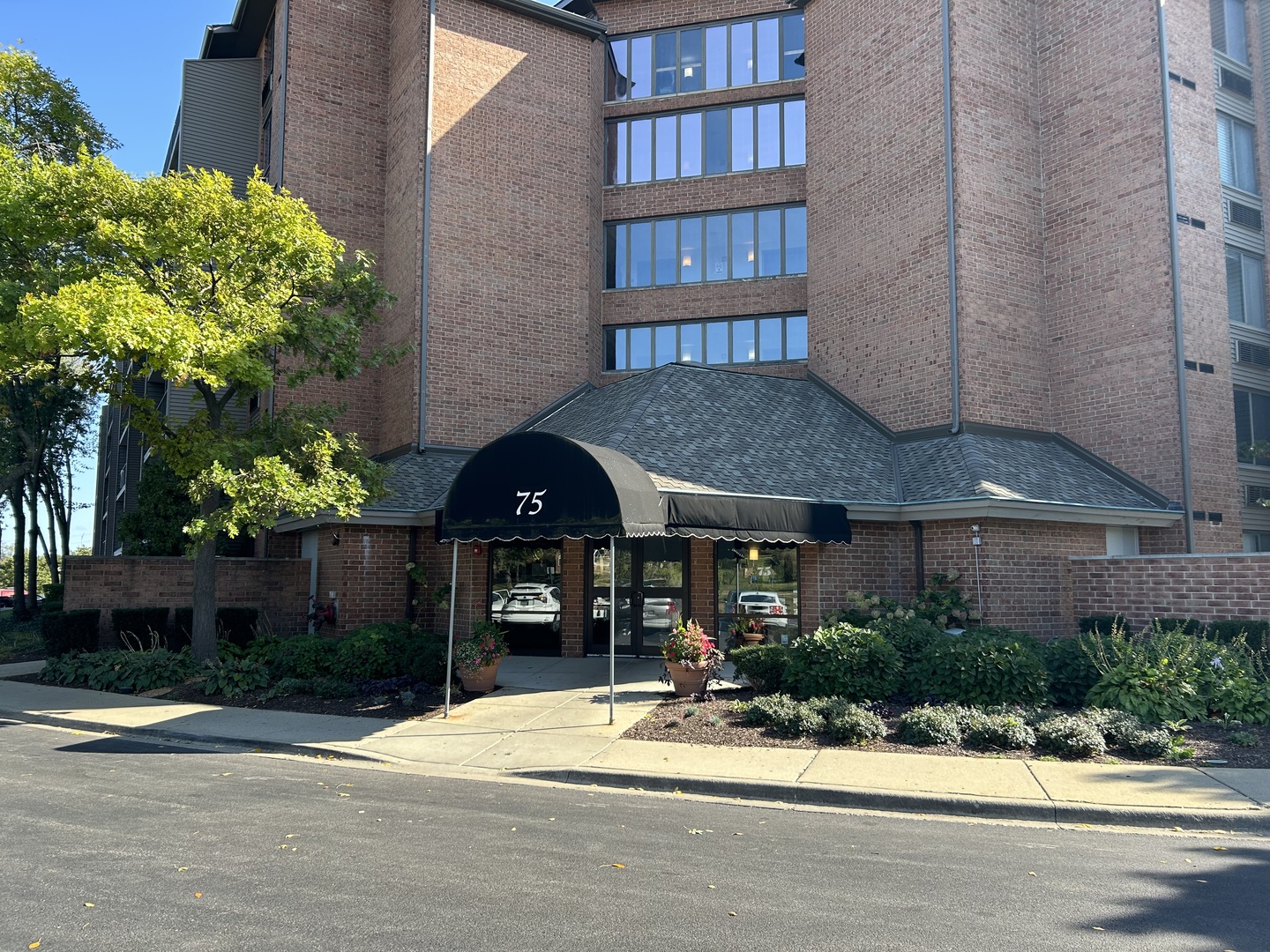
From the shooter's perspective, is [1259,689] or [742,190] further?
[742,190]

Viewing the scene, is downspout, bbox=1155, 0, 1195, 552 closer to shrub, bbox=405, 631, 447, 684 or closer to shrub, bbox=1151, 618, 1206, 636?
shrub, bbox=1151, 618, 1206, 636

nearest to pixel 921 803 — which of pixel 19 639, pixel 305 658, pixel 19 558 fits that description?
pixel 305 658

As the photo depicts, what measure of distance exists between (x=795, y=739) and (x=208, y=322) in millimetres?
10675

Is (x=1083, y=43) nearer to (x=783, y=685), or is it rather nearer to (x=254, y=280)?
(x=783, y=685)

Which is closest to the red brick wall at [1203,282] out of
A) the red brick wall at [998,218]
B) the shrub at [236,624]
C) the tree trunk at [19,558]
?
the red brick wall at [998,218]

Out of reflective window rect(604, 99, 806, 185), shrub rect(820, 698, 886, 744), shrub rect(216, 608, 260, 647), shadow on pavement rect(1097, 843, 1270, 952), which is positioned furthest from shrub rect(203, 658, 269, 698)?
reflective window rect(604, 99, 806, 185)

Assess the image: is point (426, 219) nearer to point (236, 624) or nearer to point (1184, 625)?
point (236, 624)

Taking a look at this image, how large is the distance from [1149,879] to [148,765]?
9613 millimetres

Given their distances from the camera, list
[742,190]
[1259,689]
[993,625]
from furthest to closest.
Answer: [742,190] < [993,625] < [1259,689]

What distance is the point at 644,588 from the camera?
1717 centimetres

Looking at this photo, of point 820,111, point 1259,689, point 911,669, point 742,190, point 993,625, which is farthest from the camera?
point 742,190

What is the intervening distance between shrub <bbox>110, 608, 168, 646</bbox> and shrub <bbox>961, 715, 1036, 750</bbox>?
621 inches

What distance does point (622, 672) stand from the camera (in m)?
15.4

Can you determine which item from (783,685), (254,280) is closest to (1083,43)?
(783,685)
